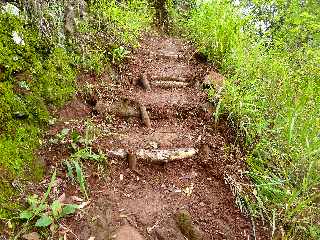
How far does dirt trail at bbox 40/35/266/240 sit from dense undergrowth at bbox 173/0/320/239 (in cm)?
19

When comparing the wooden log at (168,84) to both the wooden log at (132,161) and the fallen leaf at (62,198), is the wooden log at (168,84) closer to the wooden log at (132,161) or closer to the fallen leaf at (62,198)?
the wooden log at (132,161)

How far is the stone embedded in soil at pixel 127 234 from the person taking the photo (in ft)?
8.48

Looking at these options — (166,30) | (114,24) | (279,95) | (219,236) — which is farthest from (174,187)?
(166,30)

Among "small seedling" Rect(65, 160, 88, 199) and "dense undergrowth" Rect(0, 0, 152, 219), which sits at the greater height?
"dense undergrowth" Rect(0, 0, 152, 219)

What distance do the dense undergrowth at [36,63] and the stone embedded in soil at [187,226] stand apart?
1117 millimetres

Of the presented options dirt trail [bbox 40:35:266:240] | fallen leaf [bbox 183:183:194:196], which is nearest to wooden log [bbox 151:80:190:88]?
dirt trail [bbox 40:35:266:240]

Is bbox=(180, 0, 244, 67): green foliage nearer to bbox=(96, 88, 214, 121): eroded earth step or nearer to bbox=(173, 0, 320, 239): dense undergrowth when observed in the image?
bbox=(173, 0, 320, 239): dense undergrowth

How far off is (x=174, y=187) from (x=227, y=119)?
107cm

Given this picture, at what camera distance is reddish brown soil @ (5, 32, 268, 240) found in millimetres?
2775

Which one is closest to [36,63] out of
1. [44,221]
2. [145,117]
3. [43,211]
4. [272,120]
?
[145,117]

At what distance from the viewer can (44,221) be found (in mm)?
2469

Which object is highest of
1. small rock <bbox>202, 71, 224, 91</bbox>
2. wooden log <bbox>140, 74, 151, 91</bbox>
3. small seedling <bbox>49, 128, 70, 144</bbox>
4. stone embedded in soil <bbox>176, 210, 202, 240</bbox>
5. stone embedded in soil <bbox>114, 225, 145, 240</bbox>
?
small seedling <bbox>49, 128, 70, 144</bbox>

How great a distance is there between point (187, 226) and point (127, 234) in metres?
0.47

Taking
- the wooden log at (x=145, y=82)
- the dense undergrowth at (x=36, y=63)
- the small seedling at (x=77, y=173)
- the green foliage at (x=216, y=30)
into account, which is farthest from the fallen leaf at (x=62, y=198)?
the green foliage at (x=216, y=30)
